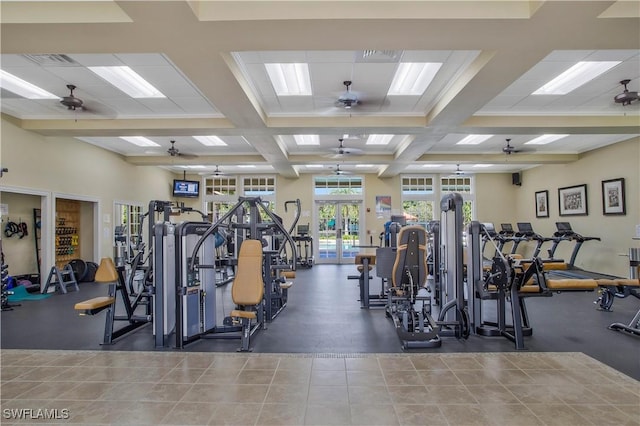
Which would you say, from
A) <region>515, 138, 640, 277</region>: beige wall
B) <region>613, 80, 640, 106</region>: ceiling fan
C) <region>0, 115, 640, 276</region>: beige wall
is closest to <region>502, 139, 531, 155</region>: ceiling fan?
<region>515, 138, 640, 277</region>: beige wall

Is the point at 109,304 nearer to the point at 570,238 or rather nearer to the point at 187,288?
the point at 187,288

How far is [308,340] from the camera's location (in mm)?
3900

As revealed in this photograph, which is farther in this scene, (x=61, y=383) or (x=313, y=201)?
(x=313, y=201)

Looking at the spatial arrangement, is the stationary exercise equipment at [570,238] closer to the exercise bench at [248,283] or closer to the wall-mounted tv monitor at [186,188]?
the exercise bench at [248,283]

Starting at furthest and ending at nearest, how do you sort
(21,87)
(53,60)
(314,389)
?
(21,87) < (53,60) < (314,389)

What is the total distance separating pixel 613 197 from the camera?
26.4ft

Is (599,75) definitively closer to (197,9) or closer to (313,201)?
(197,9)

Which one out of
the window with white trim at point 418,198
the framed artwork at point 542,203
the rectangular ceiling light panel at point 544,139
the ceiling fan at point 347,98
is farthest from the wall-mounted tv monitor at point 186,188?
the framed artwork at point 542,203

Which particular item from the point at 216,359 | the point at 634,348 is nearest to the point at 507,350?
the point at 634,348

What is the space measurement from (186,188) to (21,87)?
6514 mm

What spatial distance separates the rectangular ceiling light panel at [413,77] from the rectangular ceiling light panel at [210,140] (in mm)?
Answer: 4249

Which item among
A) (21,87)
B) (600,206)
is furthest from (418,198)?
(21,87)

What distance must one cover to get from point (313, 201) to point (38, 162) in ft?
24.7

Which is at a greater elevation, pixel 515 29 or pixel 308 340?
pixel 515 29
